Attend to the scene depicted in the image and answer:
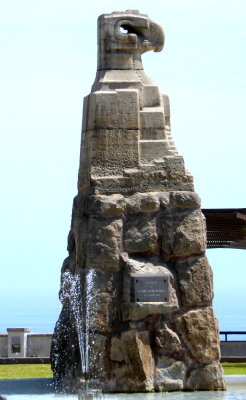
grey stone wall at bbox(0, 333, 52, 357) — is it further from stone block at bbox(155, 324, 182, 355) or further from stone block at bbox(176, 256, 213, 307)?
stone block at bbox(155, 324, 182, 355)

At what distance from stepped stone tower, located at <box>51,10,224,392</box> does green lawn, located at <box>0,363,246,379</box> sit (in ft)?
15.2

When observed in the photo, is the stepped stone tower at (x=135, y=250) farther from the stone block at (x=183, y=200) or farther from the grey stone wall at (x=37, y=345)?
the grey stone wall at (x=37, y=345)

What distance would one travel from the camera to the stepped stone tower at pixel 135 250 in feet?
64.2

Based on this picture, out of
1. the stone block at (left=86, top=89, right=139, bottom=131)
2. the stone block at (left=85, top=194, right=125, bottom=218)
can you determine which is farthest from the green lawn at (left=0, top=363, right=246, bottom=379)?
the stone block at (left=86, top=89, right=139, bottom=131)

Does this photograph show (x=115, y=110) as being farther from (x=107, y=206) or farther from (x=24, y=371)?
(x=24, y=371)

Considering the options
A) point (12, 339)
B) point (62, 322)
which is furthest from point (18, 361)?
point (62, 322)

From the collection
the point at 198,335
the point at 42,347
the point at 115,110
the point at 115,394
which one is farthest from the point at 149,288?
the point at 42,347

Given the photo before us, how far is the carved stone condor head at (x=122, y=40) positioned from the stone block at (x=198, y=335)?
3902 mm

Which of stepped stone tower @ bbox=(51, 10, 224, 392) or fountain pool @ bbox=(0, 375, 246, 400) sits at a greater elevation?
stepped stone tower @ bbox=(51, 10, 224, 392)

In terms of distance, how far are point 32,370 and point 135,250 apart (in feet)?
Result: 26.1

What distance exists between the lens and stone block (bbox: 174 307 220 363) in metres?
19.8

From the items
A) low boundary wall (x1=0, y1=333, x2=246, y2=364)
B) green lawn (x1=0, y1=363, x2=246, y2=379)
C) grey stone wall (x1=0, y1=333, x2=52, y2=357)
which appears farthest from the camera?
grey stone wall (x1=0, y1=333, x2=52, y2=357)

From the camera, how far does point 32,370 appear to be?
2711 centimetres

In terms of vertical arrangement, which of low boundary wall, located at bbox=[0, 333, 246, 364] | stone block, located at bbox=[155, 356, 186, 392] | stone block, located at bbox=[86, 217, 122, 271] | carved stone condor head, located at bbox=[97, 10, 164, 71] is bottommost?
stone block, located at bbox=[155, 356, 186, 392]
